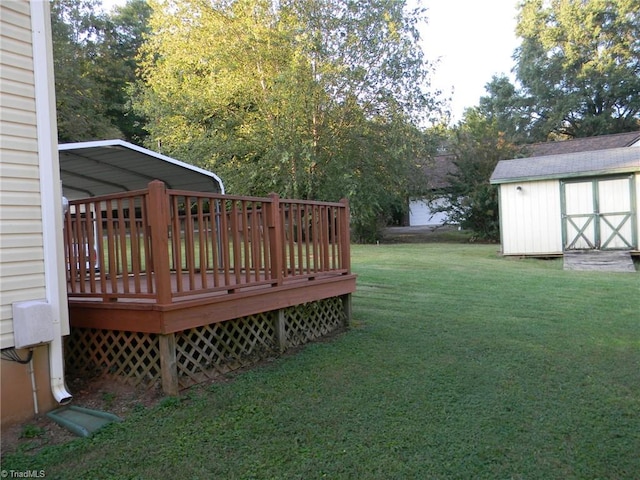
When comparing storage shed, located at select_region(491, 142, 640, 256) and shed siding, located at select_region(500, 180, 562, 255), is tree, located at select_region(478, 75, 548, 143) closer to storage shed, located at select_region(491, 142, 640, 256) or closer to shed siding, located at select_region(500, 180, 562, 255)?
storage shed, located at select_region(491, 142, 640, 256)

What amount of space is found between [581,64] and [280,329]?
34864 millimetres

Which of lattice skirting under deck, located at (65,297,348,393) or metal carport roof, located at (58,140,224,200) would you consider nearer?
lattice skirting under deck, located at (65,297,348,393)

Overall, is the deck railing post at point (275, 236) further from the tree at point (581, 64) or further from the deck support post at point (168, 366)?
the tree at point (581, 64)

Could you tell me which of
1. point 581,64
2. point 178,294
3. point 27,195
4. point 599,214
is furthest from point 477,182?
point 27,195

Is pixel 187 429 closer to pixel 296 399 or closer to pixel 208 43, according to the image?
pixel 296 399

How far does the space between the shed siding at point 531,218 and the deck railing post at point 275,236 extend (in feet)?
Result: 36.1

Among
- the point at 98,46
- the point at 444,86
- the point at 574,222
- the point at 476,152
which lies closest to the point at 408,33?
the point at 444,86

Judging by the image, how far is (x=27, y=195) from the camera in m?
3.25

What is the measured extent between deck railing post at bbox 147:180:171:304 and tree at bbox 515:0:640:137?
34.4m

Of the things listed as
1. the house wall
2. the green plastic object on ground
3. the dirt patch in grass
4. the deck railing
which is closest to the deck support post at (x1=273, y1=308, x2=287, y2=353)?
the deck railing

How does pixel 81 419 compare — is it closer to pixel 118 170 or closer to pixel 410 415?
pixel 410 415

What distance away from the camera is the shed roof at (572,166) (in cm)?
1225

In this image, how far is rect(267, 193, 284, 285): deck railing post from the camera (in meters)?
4.56

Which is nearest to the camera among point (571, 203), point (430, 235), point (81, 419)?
point (81, 419)
